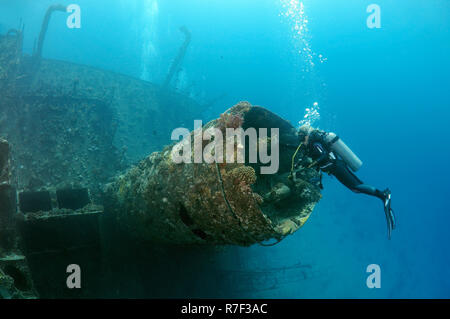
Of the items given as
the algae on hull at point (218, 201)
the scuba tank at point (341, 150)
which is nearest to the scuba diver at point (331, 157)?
the scuba tank at point (341, 150)

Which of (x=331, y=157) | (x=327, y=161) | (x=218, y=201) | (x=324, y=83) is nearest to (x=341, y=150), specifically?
(x=331, y=157)

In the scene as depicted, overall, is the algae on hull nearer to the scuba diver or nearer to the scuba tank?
the scuba diver

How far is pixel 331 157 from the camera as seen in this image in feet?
14.5

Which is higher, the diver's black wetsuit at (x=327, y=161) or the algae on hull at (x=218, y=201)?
the diver's black wetsuit at (x=327, y=161)

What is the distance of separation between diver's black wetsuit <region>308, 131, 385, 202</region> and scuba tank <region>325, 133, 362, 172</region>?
80 millimetres

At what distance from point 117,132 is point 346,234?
115ft

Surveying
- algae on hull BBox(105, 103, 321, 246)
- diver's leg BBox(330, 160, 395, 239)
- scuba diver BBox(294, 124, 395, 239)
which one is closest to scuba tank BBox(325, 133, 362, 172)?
scuba diver BBox(294, 124, 395, 239)

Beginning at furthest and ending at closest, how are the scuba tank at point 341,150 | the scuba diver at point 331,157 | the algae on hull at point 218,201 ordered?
1. the scuba tank at point 341,150
2. the scuba diver at point 331,157
3. the algae on hull at point 218,201

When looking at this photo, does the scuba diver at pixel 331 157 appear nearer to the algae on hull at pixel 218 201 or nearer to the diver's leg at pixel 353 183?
the diver's leg at pixel 353 183

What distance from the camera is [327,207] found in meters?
38.1

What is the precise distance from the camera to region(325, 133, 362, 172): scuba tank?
4.53 metres

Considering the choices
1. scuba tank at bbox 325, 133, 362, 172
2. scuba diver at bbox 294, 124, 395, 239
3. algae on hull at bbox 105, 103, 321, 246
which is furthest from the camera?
scuba tank at bbox 325, 133, 362, 172

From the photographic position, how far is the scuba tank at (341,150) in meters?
4.53

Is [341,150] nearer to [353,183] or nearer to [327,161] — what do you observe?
[327,161]
